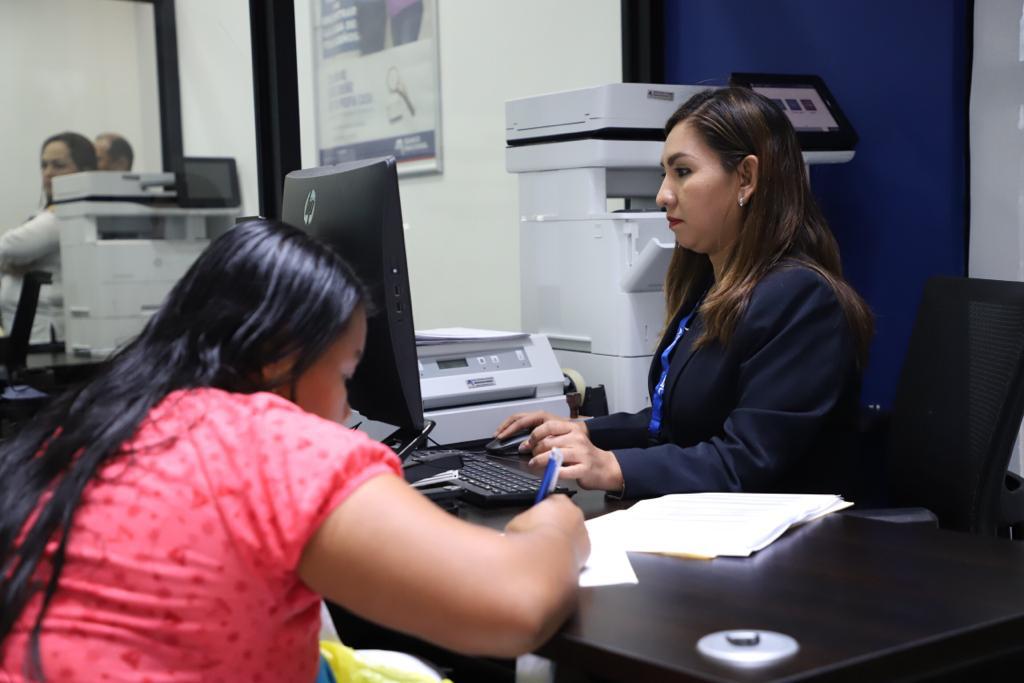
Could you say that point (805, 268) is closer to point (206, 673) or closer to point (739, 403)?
point (739, 403)

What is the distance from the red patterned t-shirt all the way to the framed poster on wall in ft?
10.5

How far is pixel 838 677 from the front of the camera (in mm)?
871

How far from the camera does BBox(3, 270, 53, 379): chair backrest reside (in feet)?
8.76

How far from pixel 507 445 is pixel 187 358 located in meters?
1.02

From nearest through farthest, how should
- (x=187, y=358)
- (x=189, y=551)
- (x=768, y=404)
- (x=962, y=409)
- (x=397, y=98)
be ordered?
(x=189, y=551) → (x=187, y=358) → (x=768, y=404) → (x=962, y=409) → (x=397, y=98)

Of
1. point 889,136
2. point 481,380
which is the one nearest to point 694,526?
point 481,380

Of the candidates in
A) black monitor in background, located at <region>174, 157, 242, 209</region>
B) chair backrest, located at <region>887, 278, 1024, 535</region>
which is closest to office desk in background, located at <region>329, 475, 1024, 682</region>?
chair backrest, located at <region>887, 278, 1024, 535</region>

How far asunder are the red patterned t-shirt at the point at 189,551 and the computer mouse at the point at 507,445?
105 centimetres

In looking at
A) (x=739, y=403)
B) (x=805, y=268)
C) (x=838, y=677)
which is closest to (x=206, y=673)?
(x=838, y=677)

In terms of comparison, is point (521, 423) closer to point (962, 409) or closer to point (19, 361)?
point (962, 409)

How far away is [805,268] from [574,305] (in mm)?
861

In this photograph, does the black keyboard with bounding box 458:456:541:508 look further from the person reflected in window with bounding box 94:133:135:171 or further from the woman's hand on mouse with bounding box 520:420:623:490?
the person reflected in window with bounding box 94:133:135:171

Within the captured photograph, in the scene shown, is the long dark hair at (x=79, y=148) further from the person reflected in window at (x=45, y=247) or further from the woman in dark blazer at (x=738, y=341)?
the woman in dark blazer at (x=738, y=341)

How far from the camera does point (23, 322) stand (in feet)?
8.83
